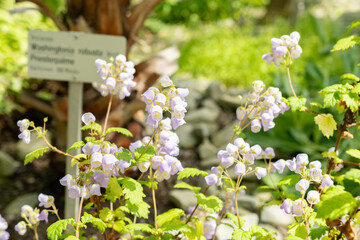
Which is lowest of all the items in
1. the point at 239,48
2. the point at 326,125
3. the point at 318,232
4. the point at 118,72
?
the point at 318,232

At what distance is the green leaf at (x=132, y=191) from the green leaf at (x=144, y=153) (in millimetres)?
69

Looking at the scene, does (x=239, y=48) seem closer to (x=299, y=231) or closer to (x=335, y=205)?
(x=299, y=231)

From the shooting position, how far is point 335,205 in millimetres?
942

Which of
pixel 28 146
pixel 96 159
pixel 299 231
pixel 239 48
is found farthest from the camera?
pixel 239 48

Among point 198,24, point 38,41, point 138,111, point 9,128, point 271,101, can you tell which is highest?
point 198,24

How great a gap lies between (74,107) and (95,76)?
190 mm

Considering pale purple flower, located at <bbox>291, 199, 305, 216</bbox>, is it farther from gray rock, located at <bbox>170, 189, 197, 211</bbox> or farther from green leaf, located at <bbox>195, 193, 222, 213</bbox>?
gray rock, located at <bbox>170, 189, 197, 211</bbox>

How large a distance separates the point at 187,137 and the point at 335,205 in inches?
89.6

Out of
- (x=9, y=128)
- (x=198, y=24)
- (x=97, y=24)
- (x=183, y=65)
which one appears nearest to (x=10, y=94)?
(x=9, y=128)

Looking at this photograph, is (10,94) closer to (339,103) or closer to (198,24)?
(339,103)

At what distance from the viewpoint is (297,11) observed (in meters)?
7.41

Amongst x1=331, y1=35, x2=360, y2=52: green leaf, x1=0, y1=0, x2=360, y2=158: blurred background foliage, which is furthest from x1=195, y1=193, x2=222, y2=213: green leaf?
x1=0, y1=0, x2=360, y2=158: blurred background foliage

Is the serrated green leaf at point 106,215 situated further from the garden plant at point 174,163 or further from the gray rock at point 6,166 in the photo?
the gray rock at point 6,166

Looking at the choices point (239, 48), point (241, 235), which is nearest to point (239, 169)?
point (241, 235)
